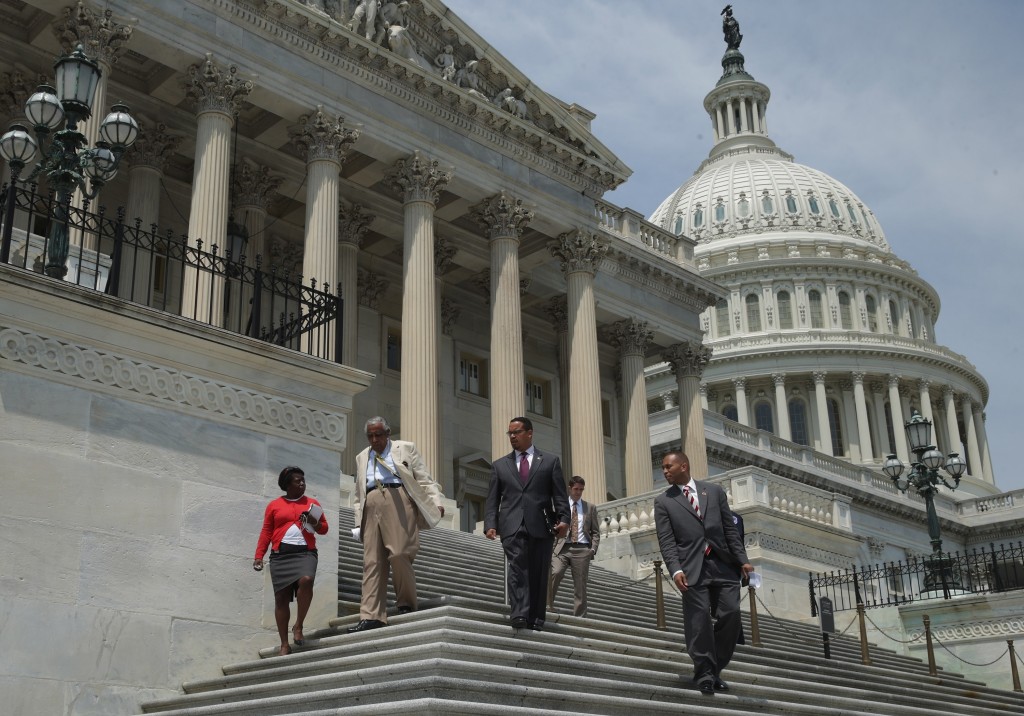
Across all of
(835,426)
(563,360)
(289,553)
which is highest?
(835,426)

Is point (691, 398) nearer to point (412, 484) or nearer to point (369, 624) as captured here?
point (412, 484)

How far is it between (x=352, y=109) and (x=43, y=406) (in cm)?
1970

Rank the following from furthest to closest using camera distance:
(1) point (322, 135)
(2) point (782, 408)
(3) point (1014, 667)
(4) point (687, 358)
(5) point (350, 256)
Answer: (2) point (782, 408) → (4) point (687, 358) → (5) point (350, 256) → (1) point (322, 135) → (3) point (1014, 667)

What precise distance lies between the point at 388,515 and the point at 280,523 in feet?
3.41

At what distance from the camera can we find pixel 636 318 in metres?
40.3

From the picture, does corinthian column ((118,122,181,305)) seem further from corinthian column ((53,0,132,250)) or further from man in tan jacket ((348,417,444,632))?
man in tan jacket ((348,417,444,632))

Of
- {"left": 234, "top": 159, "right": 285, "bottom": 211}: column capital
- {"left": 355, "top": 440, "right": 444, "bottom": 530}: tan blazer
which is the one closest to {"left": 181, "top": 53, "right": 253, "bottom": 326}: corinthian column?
{"left": 234, "top": 159, "right": 285, "bottom": 211}: column capital

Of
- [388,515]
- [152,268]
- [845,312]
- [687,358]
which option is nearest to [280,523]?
[388,515]

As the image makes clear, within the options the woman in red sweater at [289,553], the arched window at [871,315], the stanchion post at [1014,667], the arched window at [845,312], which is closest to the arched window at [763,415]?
the arched window at [845,312]

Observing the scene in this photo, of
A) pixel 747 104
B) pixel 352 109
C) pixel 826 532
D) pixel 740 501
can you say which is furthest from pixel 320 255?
pixel 747 104

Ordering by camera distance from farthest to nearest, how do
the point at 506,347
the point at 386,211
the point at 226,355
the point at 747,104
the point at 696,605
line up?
1. the point at 747,104
2. the point at 386,211
3. the point at 506,347
4. the point at 226,355
5. the point at 696,605

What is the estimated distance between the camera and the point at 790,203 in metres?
105

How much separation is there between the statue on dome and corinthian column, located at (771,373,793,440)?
5206 cm

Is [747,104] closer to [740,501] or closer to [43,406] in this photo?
[740,501]
